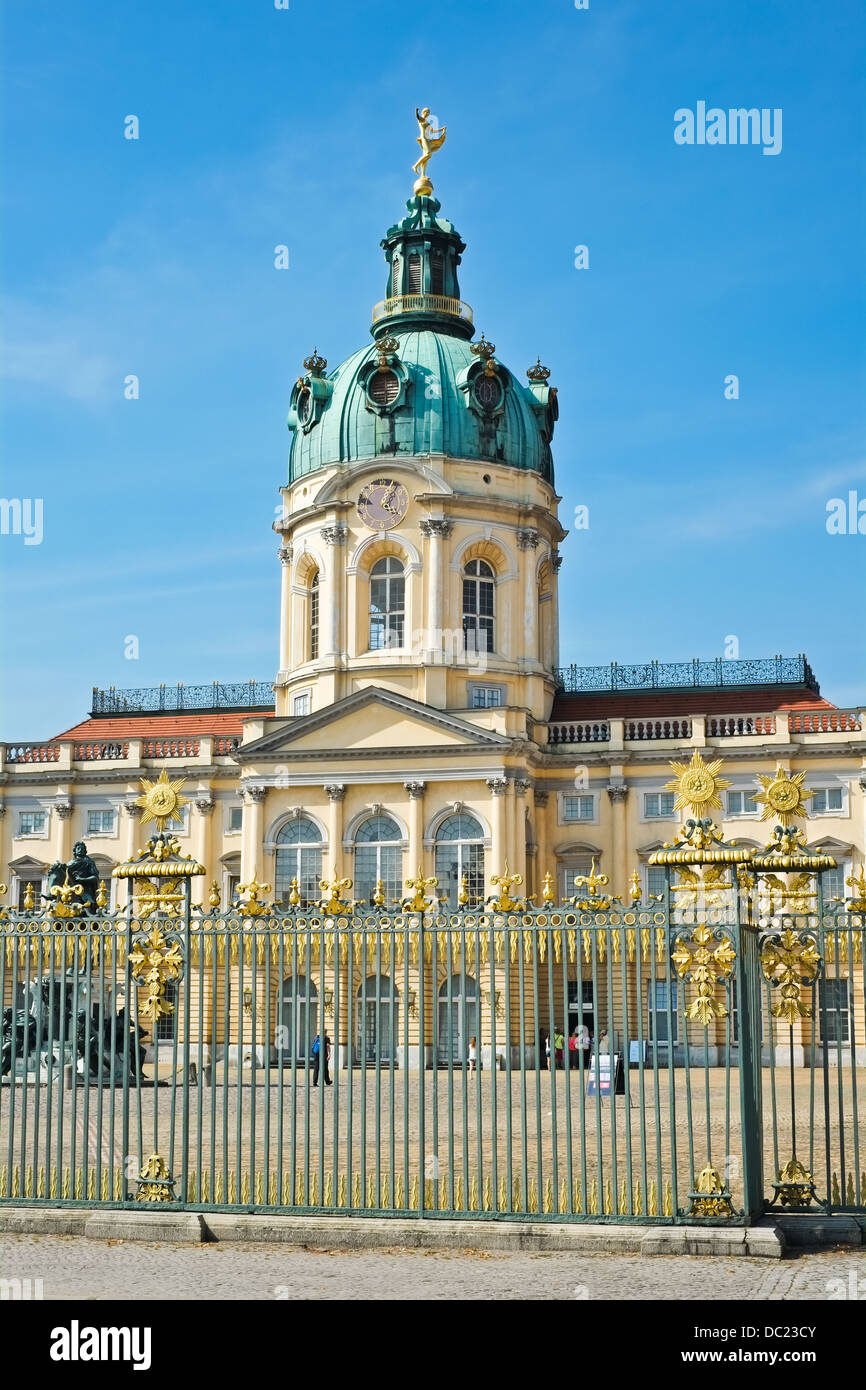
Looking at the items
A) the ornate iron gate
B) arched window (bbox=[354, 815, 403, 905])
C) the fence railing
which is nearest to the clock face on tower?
arched window (bbox=[354, 815, 403, 905])

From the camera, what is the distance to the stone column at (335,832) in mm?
50938

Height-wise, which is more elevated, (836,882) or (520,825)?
(520,825)

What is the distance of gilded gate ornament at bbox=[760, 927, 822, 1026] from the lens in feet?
50.7

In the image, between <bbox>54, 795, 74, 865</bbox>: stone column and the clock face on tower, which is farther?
<bbox>54, 795, 74, 865</bbox>: stone column

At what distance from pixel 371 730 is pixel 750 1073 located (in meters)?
37.0

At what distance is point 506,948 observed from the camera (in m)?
15.4

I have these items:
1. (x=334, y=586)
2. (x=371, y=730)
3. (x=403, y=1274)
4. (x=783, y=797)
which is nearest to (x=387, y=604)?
(x=334, y=586)

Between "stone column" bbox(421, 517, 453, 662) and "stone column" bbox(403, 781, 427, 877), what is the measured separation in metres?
5.54

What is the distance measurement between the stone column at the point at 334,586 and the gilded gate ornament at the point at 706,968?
4007 centimetres

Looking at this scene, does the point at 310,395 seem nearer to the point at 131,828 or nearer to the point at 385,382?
the point at 385,382

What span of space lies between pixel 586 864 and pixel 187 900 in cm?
3803

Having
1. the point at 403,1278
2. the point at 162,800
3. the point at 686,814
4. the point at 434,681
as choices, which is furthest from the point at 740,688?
the point at 403,1278

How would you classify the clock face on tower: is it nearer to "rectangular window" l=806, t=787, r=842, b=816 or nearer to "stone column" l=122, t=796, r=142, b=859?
"stone column" l=122, t=796, r=142, b=859

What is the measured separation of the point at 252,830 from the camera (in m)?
51.8
